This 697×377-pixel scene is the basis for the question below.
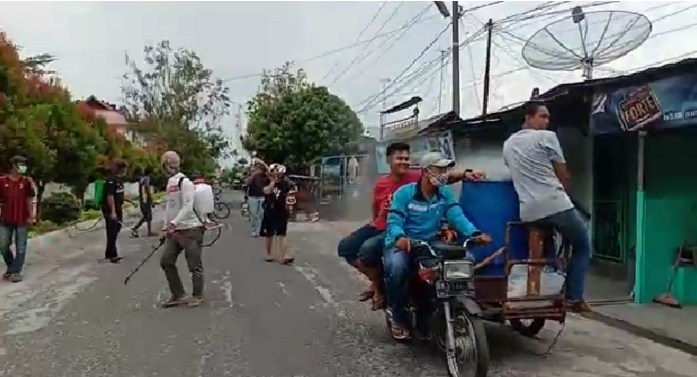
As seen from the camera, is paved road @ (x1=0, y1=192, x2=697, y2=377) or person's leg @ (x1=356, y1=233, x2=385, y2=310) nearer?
paved road @ (x1=0, y1=192, x2=697, y2=377)

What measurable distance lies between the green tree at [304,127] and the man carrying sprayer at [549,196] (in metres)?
31.6

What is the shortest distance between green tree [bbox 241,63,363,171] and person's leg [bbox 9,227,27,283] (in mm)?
26067

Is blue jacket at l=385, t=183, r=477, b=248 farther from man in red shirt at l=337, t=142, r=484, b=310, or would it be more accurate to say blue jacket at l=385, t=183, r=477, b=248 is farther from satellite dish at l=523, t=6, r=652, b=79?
satellite dish at l=523, t=6, r=652, b=79

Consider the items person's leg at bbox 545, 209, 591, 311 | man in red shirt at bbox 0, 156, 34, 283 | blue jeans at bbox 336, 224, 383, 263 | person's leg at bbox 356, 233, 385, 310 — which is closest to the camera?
person's leg at bbox 545, 209, 591, 311

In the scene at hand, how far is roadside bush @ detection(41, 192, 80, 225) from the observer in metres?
26.2

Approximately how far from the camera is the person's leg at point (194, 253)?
33.5 feet

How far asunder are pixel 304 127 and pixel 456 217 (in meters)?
33.4

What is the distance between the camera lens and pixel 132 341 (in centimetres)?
836

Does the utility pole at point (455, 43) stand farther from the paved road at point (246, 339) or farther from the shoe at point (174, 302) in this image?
the shoe at point (174, 302)

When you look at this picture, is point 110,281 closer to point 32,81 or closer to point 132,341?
point 132,341

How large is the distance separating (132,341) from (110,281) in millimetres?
4954

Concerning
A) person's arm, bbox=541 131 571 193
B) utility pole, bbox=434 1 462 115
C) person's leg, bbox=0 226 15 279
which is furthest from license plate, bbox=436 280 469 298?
utility pole, bbox=434 1 462 115

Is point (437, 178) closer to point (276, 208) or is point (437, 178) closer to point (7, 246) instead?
point (276, 208)

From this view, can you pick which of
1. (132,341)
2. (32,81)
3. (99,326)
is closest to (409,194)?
(132,341)
